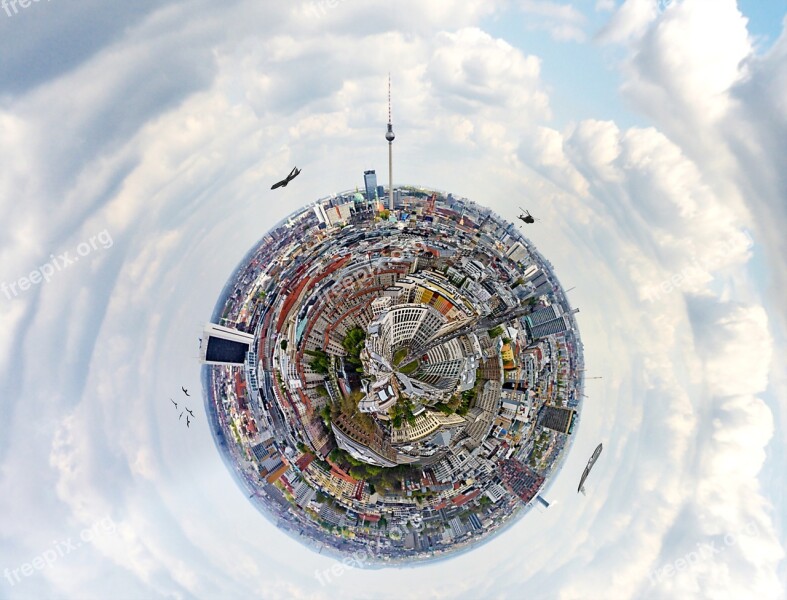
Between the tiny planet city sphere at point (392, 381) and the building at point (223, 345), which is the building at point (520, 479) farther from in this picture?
the building at point (223, 345)

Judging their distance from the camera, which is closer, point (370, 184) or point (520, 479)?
point (370, 184)

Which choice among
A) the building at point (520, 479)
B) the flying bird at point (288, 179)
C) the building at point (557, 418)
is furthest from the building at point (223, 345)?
the building at point (557, 418)

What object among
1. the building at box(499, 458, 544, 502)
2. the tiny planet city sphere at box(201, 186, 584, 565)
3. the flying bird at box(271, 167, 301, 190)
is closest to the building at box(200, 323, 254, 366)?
the tiny planet city sphere at box(201, 186, 584, 565)

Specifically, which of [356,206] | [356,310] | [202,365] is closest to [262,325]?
[202,365]

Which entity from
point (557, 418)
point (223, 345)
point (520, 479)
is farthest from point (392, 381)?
point (223, 345)

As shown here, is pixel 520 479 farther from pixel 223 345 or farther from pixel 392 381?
pixel 223 345

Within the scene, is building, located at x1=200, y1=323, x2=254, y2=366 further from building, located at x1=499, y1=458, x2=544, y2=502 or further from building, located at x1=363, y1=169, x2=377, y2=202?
Answer: building, located at x1=499, y1=458, x2=544, y2=502
